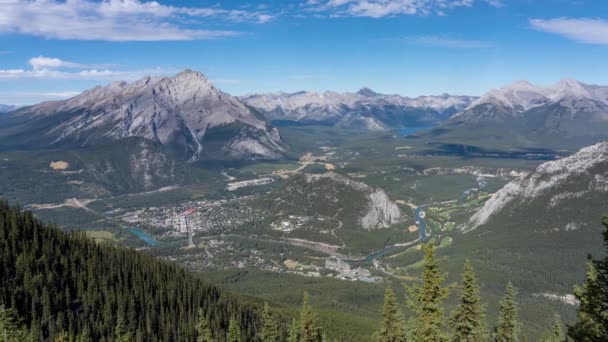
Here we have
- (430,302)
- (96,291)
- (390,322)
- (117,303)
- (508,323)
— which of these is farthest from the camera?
(96,291)

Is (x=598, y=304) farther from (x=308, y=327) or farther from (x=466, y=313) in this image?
(x=308, y=327)

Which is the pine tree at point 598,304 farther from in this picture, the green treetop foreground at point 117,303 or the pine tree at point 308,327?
the pine tree at point 308,327

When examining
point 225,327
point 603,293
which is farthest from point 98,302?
point 603,293

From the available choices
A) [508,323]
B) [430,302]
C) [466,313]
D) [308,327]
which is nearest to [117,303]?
[308,327]

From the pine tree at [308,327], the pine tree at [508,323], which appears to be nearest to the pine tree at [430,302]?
the pine tree at [508,323]

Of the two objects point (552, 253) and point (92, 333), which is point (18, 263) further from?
point (552, 253)

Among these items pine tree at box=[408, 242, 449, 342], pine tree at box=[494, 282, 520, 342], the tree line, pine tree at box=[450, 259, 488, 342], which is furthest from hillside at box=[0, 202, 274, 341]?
pine tree at box=[408, 242, 449, 342]
